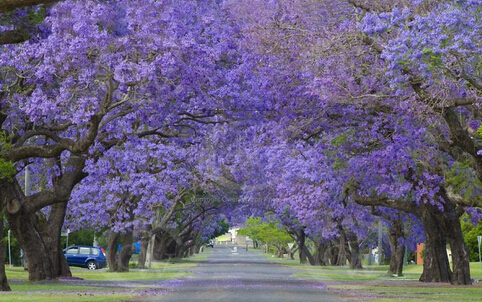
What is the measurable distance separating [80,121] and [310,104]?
255 inches

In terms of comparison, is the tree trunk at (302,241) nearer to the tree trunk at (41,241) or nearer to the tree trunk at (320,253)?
the tree trunk at (320,253)

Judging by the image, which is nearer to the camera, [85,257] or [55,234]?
[55,234]

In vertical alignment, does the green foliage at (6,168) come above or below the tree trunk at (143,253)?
below

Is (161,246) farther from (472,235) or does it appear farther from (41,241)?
(41,241)

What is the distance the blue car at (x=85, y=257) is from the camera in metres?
60.6

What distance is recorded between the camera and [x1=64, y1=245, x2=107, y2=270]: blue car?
6056 centimetres

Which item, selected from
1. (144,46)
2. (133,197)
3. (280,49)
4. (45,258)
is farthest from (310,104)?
(133,197)

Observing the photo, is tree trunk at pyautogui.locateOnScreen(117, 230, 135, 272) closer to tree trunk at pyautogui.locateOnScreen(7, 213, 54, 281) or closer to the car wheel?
the car wheel

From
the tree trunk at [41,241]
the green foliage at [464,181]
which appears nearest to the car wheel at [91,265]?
the tree trunk at [41,241]

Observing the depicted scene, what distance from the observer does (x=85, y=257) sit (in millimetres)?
60875

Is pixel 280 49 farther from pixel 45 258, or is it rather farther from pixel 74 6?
pixel 45 258

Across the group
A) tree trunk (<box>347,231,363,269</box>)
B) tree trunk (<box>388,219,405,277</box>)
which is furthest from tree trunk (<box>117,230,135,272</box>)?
tree trunk (<box>347,231,363,269</box>)

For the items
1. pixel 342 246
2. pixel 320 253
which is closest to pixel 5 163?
pixel 342 246

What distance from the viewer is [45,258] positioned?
115ft
